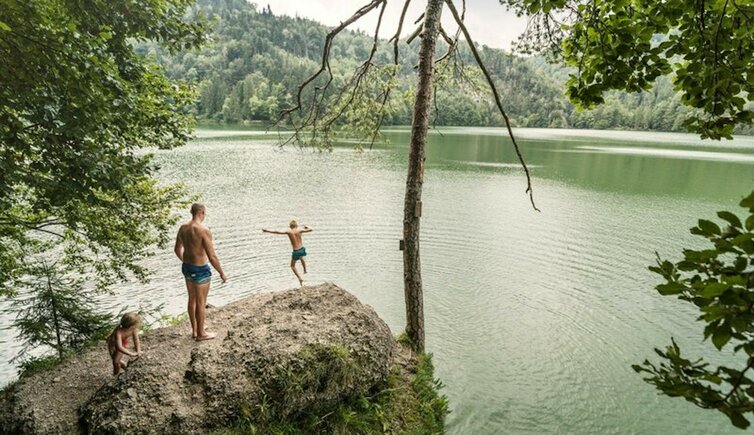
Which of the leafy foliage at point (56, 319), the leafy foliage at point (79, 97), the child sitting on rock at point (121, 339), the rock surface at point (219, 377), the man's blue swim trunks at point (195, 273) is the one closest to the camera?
the leafy foliage at point (79, 97)

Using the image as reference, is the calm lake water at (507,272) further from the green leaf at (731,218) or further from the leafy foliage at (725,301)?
the green leaf at (731,218)

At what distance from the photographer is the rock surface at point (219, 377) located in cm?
480

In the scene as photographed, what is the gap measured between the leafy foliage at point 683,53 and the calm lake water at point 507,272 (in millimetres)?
1439

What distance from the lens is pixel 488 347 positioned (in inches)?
395

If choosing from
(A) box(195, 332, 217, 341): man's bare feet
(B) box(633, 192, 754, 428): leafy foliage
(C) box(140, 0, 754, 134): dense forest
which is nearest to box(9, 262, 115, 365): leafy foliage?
(A) box(195, 332, 217, 341): man's bare feet

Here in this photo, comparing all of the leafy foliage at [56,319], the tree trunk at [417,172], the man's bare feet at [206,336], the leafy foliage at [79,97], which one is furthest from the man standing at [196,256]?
the leafy foliage at [56,319]

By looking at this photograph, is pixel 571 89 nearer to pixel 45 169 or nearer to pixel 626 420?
pixel 45 169

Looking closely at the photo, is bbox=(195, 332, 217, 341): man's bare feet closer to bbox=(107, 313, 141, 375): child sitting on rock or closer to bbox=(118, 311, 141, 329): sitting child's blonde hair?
bbox=(107, 313, 141, 375): child sitting on rock

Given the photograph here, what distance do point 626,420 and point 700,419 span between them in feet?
4.49

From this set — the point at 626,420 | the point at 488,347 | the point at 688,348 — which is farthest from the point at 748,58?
A: the point at 688,348

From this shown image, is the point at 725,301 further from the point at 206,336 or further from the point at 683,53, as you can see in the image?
the point at 206,336

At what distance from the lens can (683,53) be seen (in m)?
2.33

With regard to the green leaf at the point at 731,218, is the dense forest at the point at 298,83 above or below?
above

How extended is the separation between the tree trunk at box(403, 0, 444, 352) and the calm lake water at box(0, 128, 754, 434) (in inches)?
74.2
